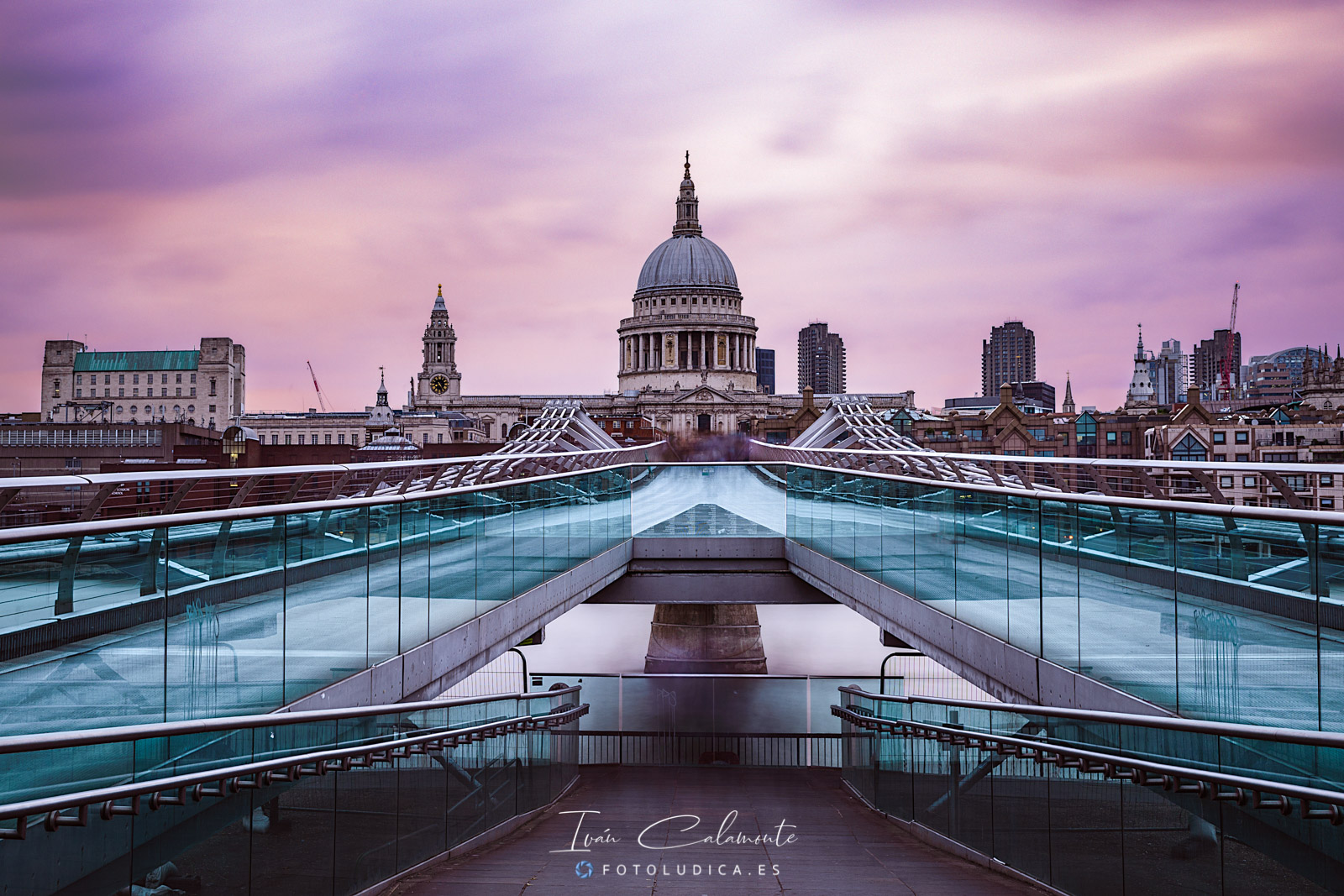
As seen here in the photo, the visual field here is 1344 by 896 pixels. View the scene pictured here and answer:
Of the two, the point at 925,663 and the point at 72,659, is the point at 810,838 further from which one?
the point at 925,663

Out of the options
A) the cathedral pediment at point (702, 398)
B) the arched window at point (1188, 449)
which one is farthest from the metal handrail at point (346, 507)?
the cathedral pediment at point (702, 398)

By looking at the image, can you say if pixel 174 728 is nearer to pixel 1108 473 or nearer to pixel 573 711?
pixel 573 711

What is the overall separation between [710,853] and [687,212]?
579 feet

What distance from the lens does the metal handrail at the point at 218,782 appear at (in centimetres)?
520

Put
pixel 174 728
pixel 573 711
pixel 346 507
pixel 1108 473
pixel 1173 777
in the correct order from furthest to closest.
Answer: pixel 573 711 → pixel 1108 473 → pixel 346 507 → pixel 1173 777 → pixel 174 728

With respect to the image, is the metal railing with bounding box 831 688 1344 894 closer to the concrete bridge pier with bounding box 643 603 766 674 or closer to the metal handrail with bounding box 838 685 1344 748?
the metal handrail with bounding box 838 685 1344 748

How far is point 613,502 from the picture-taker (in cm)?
1889

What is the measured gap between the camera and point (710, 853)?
32.1 feet

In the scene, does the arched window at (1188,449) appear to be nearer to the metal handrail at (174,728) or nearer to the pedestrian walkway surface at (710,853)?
the pedestrian walkway surface at (710,853)

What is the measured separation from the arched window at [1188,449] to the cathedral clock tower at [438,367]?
11074 centimetres

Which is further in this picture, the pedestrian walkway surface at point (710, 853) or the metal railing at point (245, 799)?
the pedestrian walkway surface at point (710, 853)

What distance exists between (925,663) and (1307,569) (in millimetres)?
12872

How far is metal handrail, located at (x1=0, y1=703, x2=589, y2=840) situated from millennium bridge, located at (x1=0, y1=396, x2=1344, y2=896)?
20 mm

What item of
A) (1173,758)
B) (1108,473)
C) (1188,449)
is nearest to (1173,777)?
(1173,758)
